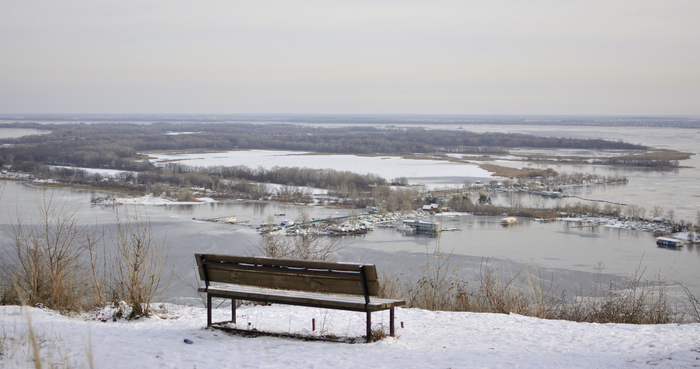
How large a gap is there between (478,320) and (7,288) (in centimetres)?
418

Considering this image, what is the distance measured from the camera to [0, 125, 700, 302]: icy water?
12164mm

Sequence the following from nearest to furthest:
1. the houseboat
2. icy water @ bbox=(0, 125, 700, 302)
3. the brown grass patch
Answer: icy water @ bbox=(0, 125, 700, 302) < the houseboat < the brown grass patch

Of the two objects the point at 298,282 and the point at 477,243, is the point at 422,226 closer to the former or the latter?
the point at 477,243

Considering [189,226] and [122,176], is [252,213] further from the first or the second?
[122,176]

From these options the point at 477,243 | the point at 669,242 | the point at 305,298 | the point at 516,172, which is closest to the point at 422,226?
the point at 477,243

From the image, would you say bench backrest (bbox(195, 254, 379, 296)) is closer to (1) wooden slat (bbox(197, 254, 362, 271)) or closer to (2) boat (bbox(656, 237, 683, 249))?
(1) wooden slat (bbox(197, 254, 362, 271))

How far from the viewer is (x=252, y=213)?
2309 centimetres

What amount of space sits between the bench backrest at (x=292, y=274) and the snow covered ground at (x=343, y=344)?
1.20 feet

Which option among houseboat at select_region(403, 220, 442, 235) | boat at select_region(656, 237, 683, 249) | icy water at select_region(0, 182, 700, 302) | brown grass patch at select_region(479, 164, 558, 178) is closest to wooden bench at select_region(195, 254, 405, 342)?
icy water at select_region(0, 182, 700, 302)

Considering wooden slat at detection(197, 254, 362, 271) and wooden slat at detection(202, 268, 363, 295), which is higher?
wooden slat at detection(197, 254, 362, 271)

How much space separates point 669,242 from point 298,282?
16608 mm

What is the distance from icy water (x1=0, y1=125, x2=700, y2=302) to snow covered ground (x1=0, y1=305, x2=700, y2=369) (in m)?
4.65

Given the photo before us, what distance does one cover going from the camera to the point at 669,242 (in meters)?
16.0

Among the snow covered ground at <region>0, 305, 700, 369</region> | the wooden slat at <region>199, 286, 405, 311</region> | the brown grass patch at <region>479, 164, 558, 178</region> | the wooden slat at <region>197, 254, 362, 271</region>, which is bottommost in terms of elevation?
the brown grass patch at <region>479, 164, 558, 178</region>
